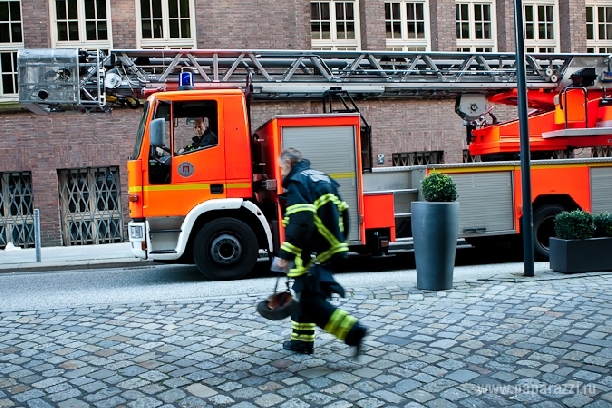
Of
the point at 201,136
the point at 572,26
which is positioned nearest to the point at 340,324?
the point at 201,136

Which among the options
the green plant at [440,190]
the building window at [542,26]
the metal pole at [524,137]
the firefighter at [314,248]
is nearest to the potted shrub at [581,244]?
the metal pole at [524,137]

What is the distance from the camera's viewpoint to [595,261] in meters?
8.32

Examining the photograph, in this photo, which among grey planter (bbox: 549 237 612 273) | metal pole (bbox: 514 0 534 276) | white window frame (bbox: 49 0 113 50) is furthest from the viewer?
white window frame (bbox: 49 0 113 50)

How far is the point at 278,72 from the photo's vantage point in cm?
1048

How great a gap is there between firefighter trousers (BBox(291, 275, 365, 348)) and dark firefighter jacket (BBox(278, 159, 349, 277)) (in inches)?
6.1

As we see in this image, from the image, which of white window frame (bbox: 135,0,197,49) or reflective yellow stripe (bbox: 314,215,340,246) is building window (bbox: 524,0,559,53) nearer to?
white window frame (bbox: 135,0,197,49)

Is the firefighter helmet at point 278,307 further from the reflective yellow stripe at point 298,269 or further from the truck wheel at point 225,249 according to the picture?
the truck wheel at point 225,249

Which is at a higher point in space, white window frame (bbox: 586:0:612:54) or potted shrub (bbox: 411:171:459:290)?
white window frame (bbox: 586:0:612:54)

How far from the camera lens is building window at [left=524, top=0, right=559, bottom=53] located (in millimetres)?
19234

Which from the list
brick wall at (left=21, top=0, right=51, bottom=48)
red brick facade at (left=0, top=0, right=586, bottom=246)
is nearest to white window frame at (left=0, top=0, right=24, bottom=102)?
brick wall at (left=21, top=0, right=51, bottom=48)

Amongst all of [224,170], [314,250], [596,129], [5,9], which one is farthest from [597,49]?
[314,250]

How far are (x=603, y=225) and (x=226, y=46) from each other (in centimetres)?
1108

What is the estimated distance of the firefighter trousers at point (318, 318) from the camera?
466cm

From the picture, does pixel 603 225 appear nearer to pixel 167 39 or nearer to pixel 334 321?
pixel 334 321
